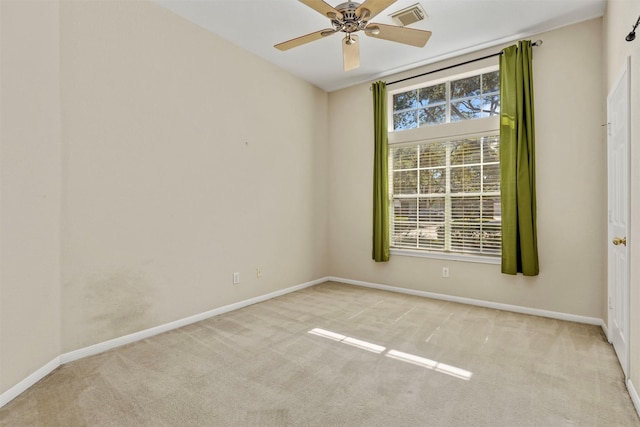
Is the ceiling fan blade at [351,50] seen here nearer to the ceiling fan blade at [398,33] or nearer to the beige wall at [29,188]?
the ceiling fan blade at [398,33]

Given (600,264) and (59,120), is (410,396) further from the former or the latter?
(59,120)

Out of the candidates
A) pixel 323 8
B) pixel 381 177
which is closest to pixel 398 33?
pixel 323 8

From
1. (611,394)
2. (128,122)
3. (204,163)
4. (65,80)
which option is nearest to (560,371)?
(611,394)

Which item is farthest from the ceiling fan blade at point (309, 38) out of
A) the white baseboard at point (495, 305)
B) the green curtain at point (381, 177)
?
the white baseboard at point (495, 305)

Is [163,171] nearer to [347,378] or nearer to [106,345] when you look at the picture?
[106,345]

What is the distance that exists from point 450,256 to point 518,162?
1.35m

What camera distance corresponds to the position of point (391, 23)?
3.34 metres

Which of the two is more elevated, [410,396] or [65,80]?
[65,80]

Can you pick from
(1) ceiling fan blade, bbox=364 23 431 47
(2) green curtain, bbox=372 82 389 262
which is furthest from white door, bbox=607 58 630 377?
(2) green curtain, bbox=372 82 389 262

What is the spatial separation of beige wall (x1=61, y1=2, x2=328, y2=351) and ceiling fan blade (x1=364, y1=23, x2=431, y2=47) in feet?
6.26

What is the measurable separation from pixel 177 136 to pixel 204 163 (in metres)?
0.38

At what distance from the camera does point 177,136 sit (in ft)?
10.7

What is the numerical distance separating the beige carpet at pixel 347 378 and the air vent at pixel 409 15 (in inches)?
121

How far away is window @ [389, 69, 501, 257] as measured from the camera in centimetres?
388
